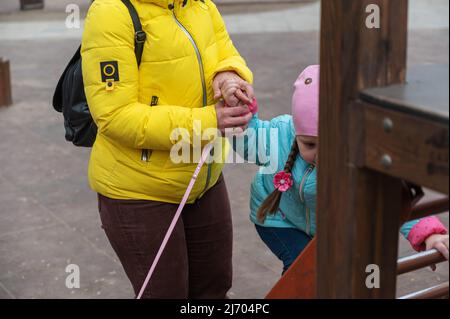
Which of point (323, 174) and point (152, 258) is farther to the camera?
point (152, 258)

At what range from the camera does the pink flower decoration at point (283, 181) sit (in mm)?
2912

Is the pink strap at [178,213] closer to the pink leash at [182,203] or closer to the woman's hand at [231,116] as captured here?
the pink leash at [182,203]

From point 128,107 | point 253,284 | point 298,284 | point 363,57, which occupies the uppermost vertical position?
point 363,57

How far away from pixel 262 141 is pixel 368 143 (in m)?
1.57

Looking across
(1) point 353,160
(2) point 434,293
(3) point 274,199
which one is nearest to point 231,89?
(3) point 274,199

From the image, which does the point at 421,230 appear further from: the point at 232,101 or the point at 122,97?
the point at 122,97

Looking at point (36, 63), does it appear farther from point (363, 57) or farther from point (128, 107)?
point (363, 57)

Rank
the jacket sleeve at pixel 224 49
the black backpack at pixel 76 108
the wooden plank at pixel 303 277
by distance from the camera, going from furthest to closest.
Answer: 1. the black backpack at pixel 76 108
2. the jacket sleeve at pixel 224 49
3. the wooden plank at pixel 303 277

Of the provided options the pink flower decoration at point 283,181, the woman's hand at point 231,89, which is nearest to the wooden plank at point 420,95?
the woman's hand at point 231,89

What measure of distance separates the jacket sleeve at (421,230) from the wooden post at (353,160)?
3.45 feet

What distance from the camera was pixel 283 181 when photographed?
115 inches
